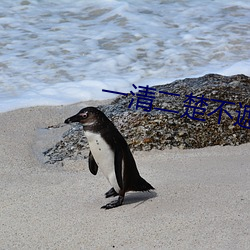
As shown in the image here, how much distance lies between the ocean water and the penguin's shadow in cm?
262

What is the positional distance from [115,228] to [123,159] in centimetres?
37

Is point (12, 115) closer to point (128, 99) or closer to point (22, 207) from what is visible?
point (128, 99)

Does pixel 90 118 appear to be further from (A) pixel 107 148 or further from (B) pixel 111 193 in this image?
(B) pixel 111 193

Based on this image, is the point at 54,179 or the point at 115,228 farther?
the point at 54,179

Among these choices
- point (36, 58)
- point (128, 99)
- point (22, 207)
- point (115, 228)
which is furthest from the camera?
point (36, 58)

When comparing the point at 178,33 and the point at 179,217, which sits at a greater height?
the point at 179,217

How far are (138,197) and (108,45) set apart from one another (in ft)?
17.1

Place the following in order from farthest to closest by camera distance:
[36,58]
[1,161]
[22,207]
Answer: [36,58] < [1,161] < [22,207]

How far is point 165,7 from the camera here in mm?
10953

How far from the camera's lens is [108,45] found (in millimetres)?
8906

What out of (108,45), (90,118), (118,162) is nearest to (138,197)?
(118,162)

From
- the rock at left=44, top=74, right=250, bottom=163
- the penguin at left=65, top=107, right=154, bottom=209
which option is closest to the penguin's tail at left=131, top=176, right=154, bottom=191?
the penguin at left=65, top=107, right=154, bottom=209

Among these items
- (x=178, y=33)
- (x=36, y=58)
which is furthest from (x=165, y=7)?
(x=36, y=58)

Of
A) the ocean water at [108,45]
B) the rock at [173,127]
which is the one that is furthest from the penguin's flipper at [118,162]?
the ocean water at [108,45]
